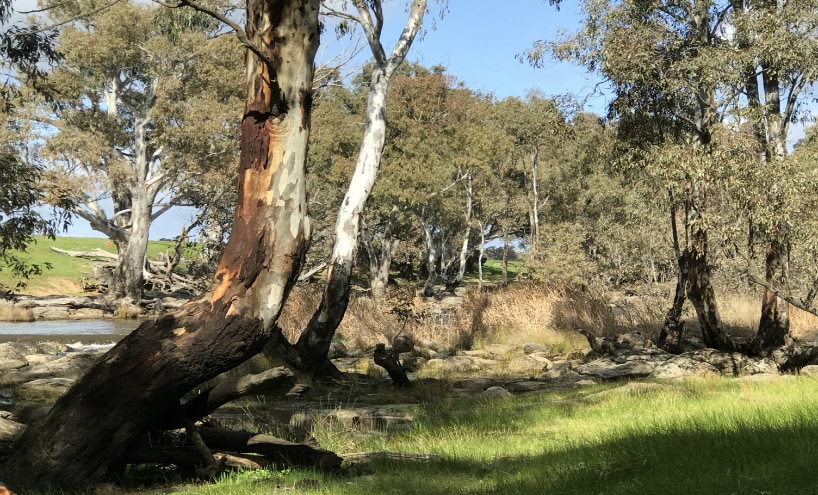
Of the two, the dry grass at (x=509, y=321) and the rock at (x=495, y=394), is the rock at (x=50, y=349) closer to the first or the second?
the dry grass at (x=509, y=321)

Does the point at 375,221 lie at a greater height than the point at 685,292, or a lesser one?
greater

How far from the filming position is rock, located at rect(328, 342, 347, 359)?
15.3 metres

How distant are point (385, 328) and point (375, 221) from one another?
18.1 meters

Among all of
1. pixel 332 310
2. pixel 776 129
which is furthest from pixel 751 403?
pixel 776 129

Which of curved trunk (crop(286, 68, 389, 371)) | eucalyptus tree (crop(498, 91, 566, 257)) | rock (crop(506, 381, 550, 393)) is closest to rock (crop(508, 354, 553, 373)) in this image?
rock (crop(506, 381, 550, 393))

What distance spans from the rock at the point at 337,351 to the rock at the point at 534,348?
3.79 meters

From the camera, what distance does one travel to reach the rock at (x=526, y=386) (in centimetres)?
1039

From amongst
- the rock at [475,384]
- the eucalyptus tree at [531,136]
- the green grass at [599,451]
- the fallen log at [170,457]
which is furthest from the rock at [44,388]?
the eucalyptus tree at [531,136]

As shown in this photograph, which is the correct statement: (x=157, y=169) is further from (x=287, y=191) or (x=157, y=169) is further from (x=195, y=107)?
(x=287, y=191)

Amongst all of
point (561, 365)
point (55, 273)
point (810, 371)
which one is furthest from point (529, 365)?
point (55, 273)

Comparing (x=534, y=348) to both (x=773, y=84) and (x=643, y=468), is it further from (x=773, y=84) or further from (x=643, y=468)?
(x=643, y=468)

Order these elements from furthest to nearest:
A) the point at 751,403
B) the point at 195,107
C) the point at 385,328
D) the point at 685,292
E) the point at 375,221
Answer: the point at 375,221, the point at 195,107, the point at 385,328, the point at 685,292, the point at 751,403

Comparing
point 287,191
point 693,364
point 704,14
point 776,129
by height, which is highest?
point 704,14

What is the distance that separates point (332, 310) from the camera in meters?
11.3
